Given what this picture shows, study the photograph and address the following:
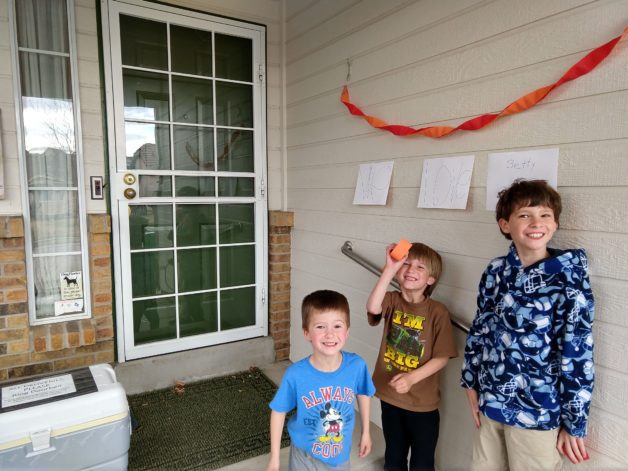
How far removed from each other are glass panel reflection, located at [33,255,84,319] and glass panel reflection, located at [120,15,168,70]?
3.89 feet

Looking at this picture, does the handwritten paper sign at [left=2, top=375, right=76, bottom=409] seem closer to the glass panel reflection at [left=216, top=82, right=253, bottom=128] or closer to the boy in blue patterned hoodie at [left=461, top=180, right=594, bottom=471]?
the boy in blue patterned hoodie at [left=461, top=180, right=594, bottom=471]

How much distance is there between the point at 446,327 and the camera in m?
1.64

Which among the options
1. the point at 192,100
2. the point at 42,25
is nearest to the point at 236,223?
the point at 192,100

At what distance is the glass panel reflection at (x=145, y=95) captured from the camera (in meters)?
2.49

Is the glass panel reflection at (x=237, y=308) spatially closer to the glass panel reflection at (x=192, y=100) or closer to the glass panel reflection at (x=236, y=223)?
the glass panel reflection at (x=236, y=223)

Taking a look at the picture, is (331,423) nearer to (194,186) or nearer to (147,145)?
(194,186)

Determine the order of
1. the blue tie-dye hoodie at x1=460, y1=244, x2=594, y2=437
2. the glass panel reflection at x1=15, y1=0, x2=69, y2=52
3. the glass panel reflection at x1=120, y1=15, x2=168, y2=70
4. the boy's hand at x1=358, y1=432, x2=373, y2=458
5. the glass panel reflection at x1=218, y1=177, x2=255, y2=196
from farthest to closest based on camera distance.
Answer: the glass panel reflection at x1=218, y1=177, x2=255, y2=196 → the glass panel reflection at x1=120, y1=15, x2=168, y2=70 → the glass panel reflection at x1=15, y1=0, x2=69, y2=52 → the boy's hand at x1=358, y1=432, x2=373, y2=458 → the blue tie-dye hoodie at x1=460, y1=244, x2=594, y2=437

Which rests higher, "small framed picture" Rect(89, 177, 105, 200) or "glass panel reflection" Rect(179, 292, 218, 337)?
"small framed picture" Rect(89, 177, 105, 200)

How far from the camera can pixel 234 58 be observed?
278cm

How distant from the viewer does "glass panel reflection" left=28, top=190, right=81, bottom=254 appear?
7.54 feet

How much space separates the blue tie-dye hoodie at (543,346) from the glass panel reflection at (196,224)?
1.91 metres

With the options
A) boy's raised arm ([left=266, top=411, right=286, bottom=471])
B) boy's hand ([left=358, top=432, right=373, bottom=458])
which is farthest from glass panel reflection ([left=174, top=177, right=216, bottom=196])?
boy's hand ([left=358, top=432, right=373, bottom=458])

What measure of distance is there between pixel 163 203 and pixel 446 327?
1.82 meters

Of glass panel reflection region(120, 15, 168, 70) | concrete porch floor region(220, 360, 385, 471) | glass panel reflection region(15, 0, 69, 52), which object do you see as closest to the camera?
concrete porch floor region(220, 360, 385, 471)
